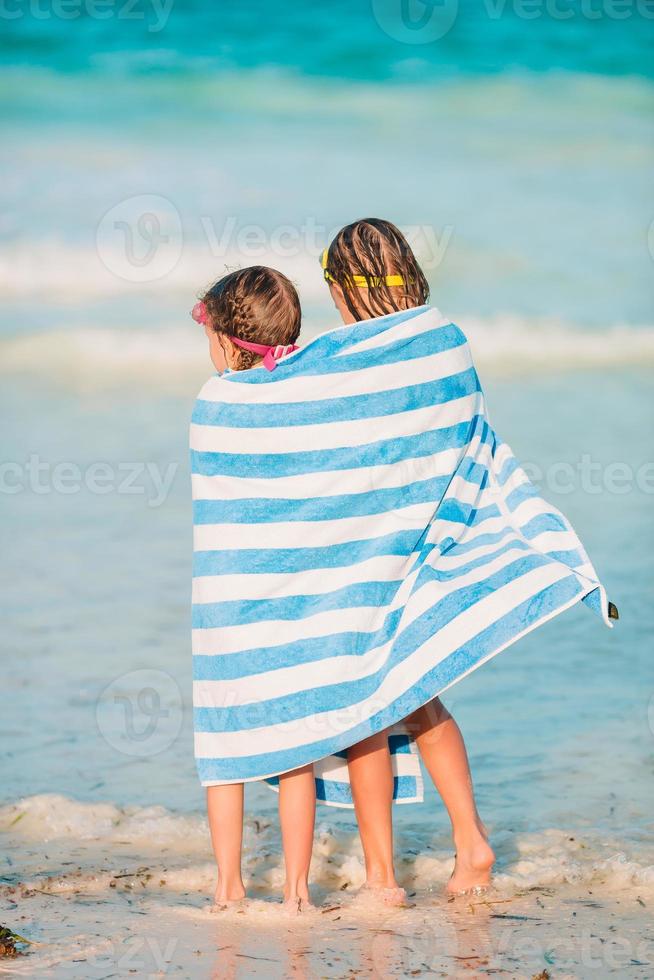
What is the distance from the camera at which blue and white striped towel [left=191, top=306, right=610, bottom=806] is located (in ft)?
8.61

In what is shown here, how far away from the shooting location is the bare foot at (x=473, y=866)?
109 inches

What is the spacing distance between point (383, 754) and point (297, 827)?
0.23 meters

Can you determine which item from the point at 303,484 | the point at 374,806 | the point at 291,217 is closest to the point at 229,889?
the point at 374,806

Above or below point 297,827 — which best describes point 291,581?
above

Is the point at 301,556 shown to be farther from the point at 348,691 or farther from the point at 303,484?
the point at 348,691

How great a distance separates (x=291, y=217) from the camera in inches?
455

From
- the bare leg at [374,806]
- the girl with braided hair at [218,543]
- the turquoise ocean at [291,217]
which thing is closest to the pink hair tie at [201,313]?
the girl with braided hair at [218,543]

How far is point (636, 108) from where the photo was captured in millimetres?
12734

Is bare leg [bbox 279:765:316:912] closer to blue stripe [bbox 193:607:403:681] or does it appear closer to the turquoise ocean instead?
blue stripe [bbox 193:607:403:681]

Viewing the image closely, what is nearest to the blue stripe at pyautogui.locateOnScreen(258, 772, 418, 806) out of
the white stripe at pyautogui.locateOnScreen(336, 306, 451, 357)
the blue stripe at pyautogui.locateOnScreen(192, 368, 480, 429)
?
the blue stripe at pyautogui.locateOnScreen(192, 368, 480, 429)

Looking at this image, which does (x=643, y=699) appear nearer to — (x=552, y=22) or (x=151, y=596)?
(x=151, y=596)

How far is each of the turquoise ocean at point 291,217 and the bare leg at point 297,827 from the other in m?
2.81

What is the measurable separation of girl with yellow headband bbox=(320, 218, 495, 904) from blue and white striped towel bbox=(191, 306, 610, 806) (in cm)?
6

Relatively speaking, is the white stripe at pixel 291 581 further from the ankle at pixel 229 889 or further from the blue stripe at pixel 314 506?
the ankle at pixel 229 889
